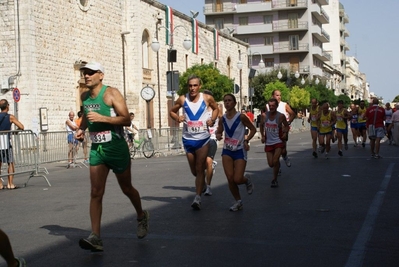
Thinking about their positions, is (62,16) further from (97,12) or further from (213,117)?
(213,117)

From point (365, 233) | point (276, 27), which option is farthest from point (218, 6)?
point (365, 233)

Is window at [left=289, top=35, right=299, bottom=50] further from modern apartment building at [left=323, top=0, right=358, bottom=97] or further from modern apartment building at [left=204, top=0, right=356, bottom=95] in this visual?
modern apartment building at [left=323, top=0, right=358, bottom=97]

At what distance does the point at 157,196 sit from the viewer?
11547mm

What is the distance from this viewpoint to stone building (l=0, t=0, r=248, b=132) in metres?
30.9

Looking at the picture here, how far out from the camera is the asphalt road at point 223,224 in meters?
6.38

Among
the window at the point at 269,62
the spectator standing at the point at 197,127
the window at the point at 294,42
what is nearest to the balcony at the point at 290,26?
the window at the point at 294,42

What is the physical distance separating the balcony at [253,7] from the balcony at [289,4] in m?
0.72

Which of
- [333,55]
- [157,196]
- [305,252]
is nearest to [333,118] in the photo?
[157,196]

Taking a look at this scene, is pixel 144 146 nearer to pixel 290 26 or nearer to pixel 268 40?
pixel 290 26

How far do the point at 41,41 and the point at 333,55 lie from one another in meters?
92.4

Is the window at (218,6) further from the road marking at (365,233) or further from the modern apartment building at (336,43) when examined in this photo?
the road marking at (365,233)

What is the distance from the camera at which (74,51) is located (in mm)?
35312

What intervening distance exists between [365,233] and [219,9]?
260ft

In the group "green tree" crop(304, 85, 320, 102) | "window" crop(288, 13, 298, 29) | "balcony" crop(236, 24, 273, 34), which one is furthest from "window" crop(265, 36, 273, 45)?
"green tree" crop(304, 85, 320, 102)
